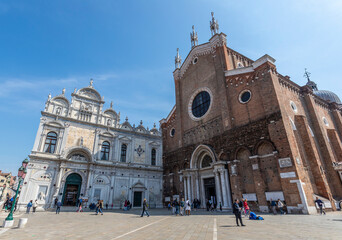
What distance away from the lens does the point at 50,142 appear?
2142 cm

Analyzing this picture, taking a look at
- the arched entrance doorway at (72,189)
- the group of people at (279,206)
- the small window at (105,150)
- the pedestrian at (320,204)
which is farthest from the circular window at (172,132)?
the pedestrian at (320,204)

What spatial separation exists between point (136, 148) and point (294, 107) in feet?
64.3

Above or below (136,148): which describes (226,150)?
below

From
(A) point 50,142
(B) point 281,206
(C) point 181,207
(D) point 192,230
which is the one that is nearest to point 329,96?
(B) point 281,206

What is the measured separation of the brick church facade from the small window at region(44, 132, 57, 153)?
46.2 ft

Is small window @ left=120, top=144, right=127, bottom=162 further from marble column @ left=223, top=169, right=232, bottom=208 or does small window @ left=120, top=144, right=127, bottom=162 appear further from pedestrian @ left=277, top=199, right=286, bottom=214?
pedestrian @ left=277, top=199, right=286, bottom=214

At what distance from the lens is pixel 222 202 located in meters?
17.0

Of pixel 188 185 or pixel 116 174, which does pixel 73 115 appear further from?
pixel 188 185

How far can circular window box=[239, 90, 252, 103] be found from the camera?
57.8 ft

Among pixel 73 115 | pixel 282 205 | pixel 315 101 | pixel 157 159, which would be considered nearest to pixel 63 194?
pixel 73 115

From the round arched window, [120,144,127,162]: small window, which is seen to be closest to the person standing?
the round arched window

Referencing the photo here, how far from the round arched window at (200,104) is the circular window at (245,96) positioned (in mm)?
4259

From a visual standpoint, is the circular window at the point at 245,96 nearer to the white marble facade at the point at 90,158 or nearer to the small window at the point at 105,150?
the white marble facade at the point at 90,158

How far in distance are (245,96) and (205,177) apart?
9300mm
